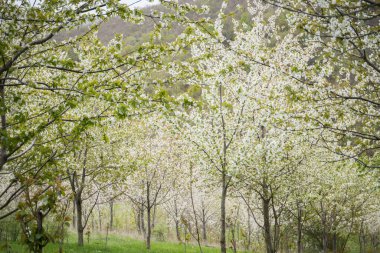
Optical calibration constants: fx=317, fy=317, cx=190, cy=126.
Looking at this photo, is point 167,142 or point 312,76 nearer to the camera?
point 312,76

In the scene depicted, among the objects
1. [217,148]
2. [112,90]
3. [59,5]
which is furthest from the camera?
[217,148]

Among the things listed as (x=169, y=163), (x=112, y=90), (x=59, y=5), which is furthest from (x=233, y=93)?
(x=169, y=163)

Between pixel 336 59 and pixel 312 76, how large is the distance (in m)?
0.90

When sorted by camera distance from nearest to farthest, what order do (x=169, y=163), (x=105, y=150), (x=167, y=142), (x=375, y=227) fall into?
(x=105, y=150)
(x=169, y=163)
(x=167, y=142)
(x=375, y=227)

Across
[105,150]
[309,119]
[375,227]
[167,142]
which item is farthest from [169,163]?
[375,227]

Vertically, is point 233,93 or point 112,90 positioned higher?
point 233,93

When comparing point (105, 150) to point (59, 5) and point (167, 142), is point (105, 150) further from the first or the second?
point (59, 5)

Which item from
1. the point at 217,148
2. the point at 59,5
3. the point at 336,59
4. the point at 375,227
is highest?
the point at 59,5

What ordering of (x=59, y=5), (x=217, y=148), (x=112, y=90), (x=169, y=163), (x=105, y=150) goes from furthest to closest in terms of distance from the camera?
(x=169, y=163) < (x=105, y=150) < (x=217, y=148) < (x=112, y=90) < (x=59, y=5)

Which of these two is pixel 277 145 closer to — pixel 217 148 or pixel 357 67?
pixel 217 148

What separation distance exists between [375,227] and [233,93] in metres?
25.8

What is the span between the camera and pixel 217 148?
973 cm

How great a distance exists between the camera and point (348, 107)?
20.6 ft

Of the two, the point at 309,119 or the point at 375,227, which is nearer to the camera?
the point at 309,119
